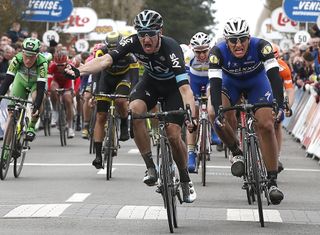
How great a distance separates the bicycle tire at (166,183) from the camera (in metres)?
10.7

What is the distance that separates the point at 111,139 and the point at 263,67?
420cm

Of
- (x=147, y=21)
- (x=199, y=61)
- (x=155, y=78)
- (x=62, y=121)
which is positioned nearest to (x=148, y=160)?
(x=155, y=78)

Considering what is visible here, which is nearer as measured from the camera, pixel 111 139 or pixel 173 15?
pixel 111 139

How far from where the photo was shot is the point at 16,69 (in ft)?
54.6

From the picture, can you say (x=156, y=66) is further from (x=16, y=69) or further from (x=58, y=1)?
(x=58, y=1)

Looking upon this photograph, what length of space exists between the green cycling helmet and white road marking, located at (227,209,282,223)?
5188 mm

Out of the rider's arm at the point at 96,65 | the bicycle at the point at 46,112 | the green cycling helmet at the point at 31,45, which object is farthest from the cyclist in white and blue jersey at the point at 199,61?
the bicycle at the point at 46,112

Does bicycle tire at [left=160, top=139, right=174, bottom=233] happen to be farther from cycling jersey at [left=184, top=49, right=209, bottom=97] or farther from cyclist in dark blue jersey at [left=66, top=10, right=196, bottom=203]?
cycling jersey at [left=184, top=49, right=209, bottom=97]

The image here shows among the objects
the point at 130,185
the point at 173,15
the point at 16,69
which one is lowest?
the point at 173,15

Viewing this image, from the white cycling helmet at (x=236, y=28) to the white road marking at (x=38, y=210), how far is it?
2.48 meters

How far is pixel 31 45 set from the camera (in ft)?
54.5

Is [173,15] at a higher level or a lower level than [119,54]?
lower

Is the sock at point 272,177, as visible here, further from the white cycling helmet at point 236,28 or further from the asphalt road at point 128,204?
the white cycling helmet at point 236,28

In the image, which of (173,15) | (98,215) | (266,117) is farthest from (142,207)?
(173,15)
